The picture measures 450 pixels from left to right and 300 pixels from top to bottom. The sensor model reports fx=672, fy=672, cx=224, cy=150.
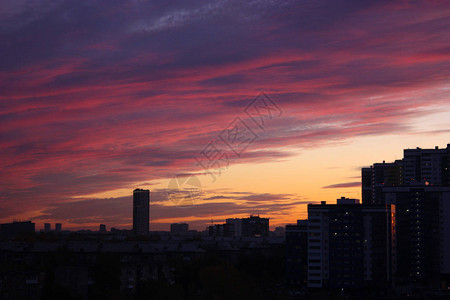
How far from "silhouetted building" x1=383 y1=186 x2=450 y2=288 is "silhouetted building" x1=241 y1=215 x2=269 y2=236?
11022 centimetres

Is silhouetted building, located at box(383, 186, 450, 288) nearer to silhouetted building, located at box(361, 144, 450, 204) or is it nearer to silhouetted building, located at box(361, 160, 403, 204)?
silhouetted building, located at box(361, 144, 450, 204)

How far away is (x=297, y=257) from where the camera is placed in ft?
260

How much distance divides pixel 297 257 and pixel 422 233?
61.2 ft

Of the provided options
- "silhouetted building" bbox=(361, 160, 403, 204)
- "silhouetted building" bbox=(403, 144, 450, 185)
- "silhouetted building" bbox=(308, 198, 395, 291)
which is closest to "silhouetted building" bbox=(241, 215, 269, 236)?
"silhouetted building" bbox=(361, 160, 403, 204)

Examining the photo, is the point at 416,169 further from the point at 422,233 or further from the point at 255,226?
the point at 255,226

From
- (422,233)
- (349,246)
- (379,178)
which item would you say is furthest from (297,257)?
(379,178)

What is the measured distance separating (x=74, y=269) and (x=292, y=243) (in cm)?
2789

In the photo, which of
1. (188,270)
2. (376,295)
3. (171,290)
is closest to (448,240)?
(376,295)

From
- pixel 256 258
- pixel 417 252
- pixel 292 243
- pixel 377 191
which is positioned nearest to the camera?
pixel 292 243

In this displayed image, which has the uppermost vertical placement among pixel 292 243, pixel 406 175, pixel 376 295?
pixel 406 175

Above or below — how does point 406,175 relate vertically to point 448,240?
above

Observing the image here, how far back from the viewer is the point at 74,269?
6303 cm

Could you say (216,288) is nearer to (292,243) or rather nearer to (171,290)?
(171,290)

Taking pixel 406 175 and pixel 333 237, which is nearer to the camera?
pixel 333 237
